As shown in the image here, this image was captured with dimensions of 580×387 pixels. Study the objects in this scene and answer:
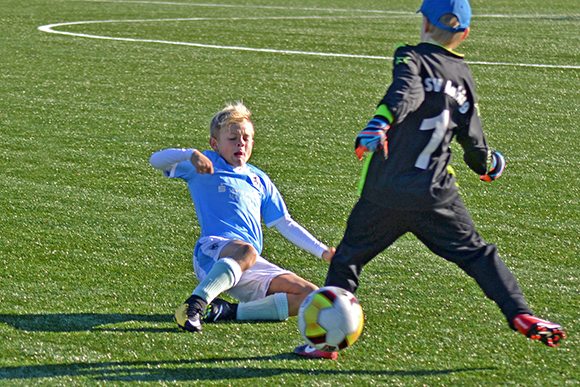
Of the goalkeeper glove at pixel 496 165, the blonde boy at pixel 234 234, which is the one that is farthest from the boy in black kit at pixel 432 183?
the blonde boy at pixel 234 234

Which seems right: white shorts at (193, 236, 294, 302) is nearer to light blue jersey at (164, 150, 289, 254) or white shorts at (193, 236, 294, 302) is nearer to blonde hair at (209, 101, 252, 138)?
light blue jersey at (164, 150, 289, 254)

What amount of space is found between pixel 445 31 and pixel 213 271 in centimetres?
158

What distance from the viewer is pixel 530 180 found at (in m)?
6.62

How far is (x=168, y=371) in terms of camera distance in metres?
3.28

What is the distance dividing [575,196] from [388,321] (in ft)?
10.0

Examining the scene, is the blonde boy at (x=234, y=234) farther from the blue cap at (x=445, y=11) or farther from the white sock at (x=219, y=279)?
the blue cap at (x=445, y=11)

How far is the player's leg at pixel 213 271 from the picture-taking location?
3.61m

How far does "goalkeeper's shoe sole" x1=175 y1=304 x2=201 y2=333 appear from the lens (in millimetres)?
3584

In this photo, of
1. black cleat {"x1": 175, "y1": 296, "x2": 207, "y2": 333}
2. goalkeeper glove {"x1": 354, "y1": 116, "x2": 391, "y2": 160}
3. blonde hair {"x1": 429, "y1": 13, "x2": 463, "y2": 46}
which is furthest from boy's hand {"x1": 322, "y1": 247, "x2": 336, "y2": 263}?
blonde hair {"x1": 429, "y1": 13, "x2": 463, "y2": 46}

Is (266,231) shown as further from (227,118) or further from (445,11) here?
(445,11)

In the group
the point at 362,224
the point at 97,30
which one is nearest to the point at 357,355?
the point at 362,224

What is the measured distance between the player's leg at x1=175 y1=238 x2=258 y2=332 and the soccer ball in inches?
19.5

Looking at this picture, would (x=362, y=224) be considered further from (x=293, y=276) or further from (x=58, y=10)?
(x=58, y=10)

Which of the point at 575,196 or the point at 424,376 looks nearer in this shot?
the point at 424,376
